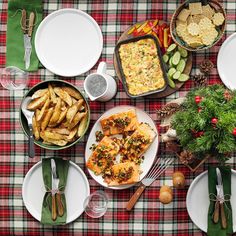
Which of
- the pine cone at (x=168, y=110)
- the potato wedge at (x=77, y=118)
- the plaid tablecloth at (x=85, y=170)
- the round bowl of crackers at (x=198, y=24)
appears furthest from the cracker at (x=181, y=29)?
the potato wedge at (x=77, y=118)

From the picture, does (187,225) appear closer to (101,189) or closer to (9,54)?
(101,189)

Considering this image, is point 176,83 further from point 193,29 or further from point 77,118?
point 77,118

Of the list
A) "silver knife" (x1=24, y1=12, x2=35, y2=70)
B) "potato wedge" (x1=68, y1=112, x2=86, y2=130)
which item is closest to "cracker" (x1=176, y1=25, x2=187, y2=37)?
"potato wedge" (x1=68, y1=112, x2=86, y2=130)

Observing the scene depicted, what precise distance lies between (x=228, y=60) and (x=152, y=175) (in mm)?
563

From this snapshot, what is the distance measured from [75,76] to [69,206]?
55 cm

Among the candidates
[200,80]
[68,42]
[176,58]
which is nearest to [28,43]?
[68,42]

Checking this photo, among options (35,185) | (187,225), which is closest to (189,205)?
(187,225)

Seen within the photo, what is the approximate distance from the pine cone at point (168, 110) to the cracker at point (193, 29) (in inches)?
11.4

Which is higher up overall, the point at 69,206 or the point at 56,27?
the point at 56,27

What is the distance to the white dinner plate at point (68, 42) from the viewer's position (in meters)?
2.24

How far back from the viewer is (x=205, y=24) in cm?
211

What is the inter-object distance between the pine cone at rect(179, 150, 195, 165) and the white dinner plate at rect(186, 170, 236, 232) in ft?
0.40

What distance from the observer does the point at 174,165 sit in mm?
2213

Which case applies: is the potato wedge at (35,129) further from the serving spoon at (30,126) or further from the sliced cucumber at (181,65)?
the sliced cucumber at (181,65)
